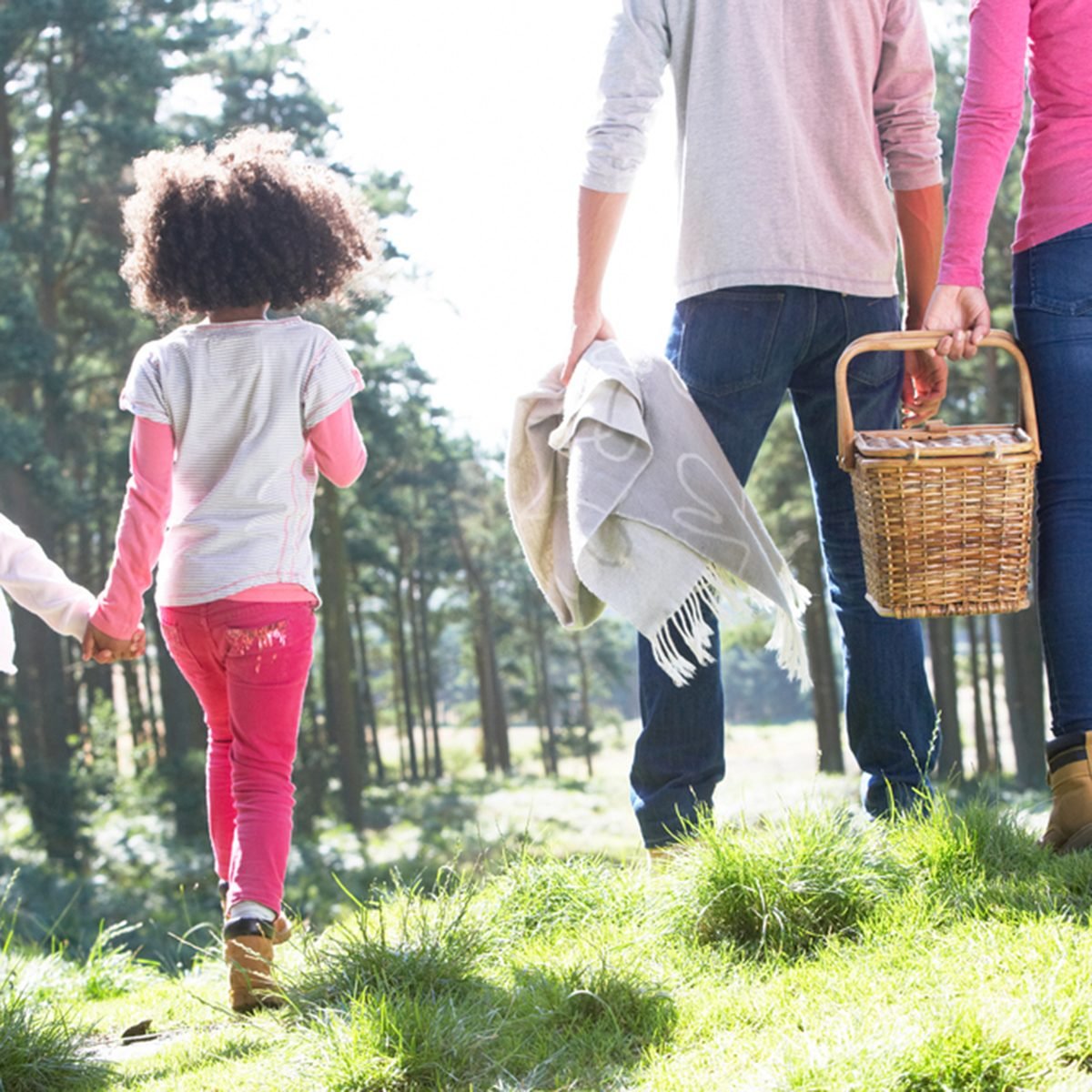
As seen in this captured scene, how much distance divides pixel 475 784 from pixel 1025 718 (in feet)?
54.3

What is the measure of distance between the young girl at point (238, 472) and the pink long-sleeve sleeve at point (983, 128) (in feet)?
5.17

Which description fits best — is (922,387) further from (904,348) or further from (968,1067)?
(968,1067)

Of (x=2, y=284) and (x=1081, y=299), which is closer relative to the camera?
(x=1081, y=299)

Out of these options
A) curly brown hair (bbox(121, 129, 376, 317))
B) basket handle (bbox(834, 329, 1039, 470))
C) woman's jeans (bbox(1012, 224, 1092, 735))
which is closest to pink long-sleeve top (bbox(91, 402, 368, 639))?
curly brown hair (bbox(121, 129, 376, 317))

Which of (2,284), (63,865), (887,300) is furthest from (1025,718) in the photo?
(887,300)

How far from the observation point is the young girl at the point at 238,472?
3.23m

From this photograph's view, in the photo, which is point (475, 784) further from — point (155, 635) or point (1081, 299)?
point (1081, 299)

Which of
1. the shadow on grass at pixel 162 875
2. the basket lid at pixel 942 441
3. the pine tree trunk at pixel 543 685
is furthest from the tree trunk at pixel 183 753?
the pine tree trunk at pixel 543 685

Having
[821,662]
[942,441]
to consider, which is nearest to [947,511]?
[942,441]

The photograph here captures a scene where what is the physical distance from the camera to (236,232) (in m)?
3.40

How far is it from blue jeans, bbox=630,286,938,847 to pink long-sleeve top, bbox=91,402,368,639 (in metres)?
0.94

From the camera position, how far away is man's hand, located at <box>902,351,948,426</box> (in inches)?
135

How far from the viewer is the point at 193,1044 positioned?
2773mm

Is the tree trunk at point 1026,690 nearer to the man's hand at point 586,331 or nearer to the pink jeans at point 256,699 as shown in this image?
the man's hand at point 586,331
